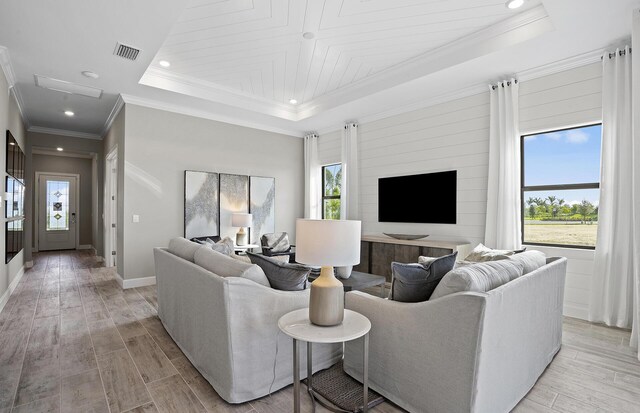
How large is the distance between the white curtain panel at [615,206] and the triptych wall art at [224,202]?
5.16 meters

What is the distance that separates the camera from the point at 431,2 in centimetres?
304

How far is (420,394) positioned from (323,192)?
5.48 metres

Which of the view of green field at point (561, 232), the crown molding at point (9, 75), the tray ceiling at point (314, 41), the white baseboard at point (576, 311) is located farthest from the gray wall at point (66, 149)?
the white baseboard at point (576, 311)

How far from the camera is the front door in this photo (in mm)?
8656

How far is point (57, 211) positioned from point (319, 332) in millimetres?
10195

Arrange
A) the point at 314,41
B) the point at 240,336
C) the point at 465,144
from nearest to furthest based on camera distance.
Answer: the point at 240,336 → the point at 314,41 → the point at 465,144

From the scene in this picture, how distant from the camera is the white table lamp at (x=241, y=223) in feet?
18.8

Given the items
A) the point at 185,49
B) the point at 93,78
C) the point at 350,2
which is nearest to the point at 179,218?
the point at 93,78

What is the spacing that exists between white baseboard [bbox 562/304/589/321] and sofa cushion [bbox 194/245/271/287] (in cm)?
359

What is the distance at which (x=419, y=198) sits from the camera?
5172 millimetres

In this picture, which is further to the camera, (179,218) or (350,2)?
(179,218)

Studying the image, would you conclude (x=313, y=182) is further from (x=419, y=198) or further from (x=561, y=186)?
(x=561, y=186)

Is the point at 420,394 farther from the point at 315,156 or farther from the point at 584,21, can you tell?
the point at 315,156

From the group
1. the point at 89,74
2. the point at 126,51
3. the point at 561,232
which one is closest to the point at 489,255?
the point at 561,232
